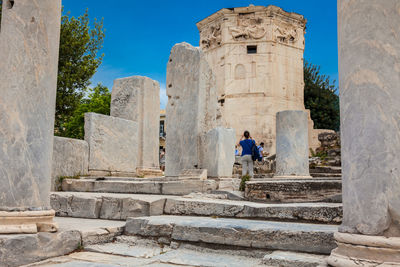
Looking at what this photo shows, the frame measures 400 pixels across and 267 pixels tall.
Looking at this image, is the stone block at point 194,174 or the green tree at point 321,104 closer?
the stone block at point 194,174

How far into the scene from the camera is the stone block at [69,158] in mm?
8000

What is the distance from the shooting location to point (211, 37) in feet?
70.7

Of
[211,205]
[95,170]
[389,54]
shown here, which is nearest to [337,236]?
[389,54]

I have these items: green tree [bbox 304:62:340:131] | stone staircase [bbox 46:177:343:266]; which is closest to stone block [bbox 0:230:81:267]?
stone staircase [bbox 46:177:343:266]

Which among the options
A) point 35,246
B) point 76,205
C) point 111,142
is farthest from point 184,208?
point 111,142

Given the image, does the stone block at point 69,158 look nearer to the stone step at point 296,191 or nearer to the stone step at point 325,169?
the stone step at point 296,191

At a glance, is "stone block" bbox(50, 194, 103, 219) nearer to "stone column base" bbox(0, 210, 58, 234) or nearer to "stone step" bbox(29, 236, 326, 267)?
"stone step" bbox(29, 236, 326, 267)

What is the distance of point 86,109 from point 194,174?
667 inches

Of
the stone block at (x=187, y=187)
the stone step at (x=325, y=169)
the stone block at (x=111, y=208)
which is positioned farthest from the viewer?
the stone step at (x=325, y=169)

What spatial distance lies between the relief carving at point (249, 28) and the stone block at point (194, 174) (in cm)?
1451

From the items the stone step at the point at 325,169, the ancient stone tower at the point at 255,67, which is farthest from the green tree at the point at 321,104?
the stone step at the point at 325,169

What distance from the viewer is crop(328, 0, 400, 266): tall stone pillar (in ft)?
8.61

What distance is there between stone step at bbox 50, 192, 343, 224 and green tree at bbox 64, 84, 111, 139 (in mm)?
14651

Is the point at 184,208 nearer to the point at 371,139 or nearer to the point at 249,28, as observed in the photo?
the point at 371,139
